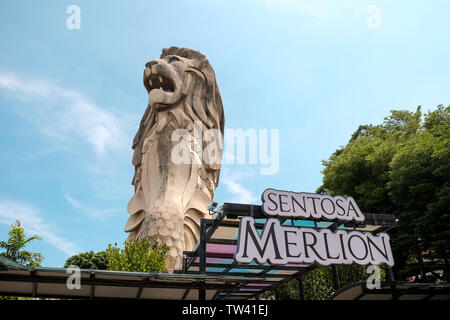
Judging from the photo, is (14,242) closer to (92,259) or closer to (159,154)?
(159,154)

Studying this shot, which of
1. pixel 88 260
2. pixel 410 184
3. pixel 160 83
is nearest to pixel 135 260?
pixel 410 184

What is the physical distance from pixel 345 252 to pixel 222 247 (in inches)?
133

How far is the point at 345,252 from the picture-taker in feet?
26.1

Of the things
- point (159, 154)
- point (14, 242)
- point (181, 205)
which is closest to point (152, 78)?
point (159, 154)

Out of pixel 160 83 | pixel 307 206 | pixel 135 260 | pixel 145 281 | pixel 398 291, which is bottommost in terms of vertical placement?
pixel 398 291

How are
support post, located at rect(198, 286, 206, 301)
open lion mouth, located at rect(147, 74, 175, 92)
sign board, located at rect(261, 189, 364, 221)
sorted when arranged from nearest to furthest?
support post, located at rect(198, 286, 206, 301) < sign board, located at rect(261, 189, 364, 221) < open lion mouth, located at rect(147, 74, 175, 92)

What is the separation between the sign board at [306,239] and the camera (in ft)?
24.4

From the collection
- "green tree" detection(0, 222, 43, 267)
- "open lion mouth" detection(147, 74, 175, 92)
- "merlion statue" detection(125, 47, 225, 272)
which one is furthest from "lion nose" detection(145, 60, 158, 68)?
"green tree" detection(0, 222, 43, 267)

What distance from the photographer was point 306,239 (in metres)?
7.85

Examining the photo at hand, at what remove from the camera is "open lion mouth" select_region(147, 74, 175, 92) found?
23422 mm

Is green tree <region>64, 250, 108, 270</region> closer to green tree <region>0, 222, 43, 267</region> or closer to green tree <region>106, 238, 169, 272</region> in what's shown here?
Result: green tree <region>0, 222, 43, 267</region>

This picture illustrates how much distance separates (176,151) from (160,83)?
5130 millimetres

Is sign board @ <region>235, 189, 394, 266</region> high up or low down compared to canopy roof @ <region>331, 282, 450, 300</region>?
up

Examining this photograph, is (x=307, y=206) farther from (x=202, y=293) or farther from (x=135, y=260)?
(x=135, y=260)
